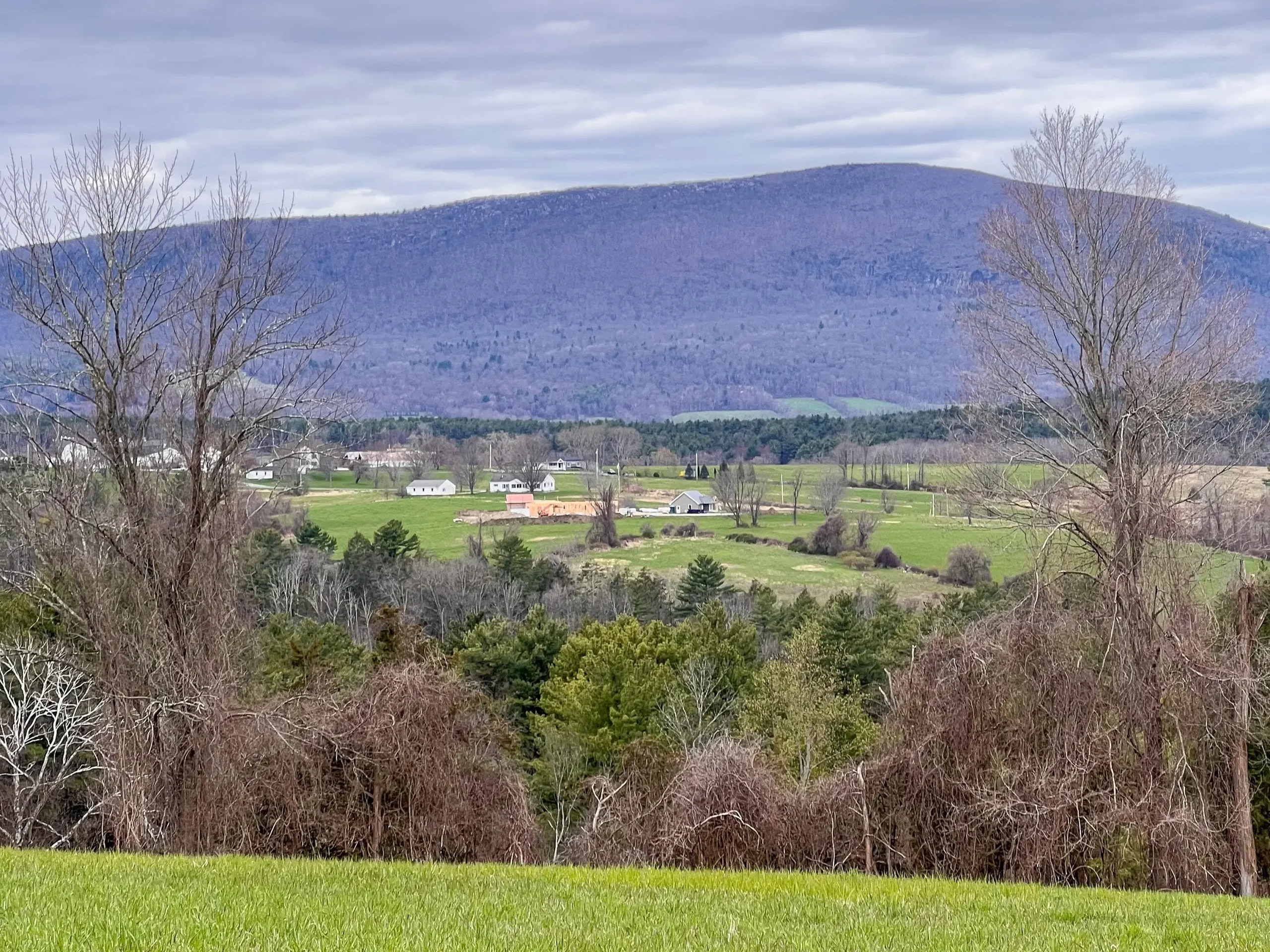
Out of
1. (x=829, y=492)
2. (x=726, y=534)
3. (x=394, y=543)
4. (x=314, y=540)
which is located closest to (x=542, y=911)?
(x=394, y=543)

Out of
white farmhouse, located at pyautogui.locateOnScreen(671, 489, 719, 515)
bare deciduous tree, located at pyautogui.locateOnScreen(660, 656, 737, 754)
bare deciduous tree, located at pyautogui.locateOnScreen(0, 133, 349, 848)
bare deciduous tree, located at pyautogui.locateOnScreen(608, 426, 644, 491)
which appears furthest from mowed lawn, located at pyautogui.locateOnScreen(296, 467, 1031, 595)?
bare deciduous tree, located at pyautogui.locateOnScreen(0, 133, 349, 848)

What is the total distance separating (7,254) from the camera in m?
19.6

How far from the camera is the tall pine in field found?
64375 mm

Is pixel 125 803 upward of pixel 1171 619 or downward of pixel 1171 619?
downward

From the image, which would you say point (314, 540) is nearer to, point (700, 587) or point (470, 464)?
point (700, 587)

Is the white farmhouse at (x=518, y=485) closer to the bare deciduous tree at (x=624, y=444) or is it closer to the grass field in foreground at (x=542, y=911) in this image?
the bare deciduous tree at (x=624, y=444)

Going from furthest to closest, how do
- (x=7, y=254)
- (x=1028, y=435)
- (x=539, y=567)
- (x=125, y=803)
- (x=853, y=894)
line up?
(x=539, y=567) → (x=1028, y=435) → (x=7, y=254) → (x=125, y=803) → (x=853, y=894)

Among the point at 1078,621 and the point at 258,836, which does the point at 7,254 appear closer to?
the point at 258,836

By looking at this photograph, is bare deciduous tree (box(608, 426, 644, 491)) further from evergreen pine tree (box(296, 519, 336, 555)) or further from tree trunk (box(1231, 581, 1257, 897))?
tree trunk (box(1231, 581, 1257, 897))

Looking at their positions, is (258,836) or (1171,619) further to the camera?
(1171,619)

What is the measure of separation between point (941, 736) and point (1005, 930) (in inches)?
388

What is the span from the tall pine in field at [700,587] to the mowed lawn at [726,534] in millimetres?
5746

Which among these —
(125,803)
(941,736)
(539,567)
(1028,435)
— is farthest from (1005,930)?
(539,567)

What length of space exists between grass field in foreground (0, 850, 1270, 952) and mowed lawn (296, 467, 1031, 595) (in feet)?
169
